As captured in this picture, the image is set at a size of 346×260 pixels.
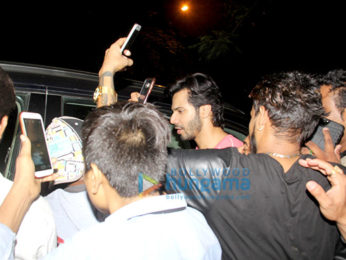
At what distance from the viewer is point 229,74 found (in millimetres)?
10531

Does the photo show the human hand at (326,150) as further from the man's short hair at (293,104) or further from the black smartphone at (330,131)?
the man's short hair at (293,104)

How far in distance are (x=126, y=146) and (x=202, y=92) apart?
1778mm

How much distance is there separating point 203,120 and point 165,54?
6335 mm

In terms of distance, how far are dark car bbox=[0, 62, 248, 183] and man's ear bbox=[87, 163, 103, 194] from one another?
0.68 metres

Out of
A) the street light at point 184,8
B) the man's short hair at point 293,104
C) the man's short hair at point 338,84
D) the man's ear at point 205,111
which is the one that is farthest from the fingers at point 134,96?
the street light at point 184,8

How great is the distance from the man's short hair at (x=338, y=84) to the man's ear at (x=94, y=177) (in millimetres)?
2083

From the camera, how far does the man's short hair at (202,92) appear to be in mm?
2642

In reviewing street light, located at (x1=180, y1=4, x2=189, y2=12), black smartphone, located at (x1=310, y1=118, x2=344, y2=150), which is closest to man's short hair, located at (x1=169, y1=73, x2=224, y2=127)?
black smartphone, located at (x1=310, y1=118, x2=344, y2=150)

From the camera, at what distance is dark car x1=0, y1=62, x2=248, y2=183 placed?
5.36 ft

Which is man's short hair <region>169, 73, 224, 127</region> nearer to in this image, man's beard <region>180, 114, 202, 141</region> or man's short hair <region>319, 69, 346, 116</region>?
man's beard <region>180, 114, 202, 141</region>

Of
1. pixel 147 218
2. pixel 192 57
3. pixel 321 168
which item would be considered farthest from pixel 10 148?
pixel 192 57

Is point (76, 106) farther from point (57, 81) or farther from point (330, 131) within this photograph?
point (330, 131)

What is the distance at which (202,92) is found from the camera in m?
2.69

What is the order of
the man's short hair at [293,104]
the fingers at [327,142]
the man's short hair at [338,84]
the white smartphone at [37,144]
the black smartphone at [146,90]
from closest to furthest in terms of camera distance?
the white smartphone at [37,144]
the man's short hair at [293,104]
the fingers at [327,142]
the black smartphone at [146,90]
the man's short hair at [338,84]
